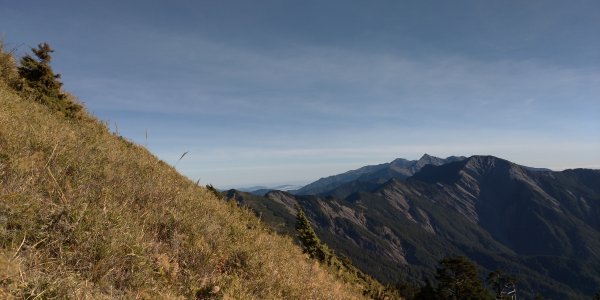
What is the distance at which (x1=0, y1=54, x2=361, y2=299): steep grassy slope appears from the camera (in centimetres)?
410

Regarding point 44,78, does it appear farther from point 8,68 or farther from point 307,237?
point 307,237

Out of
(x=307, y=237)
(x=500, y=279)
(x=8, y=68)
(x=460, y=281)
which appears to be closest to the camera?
(x=8, y=68)

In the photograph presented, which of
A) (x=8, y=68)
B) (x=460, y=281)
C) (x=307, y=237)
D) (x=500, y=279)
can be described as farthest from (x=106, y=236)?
(x=500, y=279)

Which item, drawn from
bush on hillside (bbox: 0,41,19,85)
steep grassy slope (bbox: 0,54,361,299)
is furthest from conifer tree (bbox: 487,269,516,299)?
bush on hillside (bbox: 0,41,19,85)

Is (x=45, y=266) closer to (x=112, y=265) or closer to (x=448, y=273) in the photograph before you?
(x=112, y=265)

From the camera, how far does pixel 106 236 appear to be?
16.0ft

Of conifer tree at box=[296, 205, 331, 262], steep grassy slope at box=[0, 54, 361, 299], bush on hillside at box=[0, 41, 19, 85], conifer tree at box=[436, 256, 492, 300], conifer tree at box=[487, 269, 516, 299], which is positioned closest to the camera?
steep grassy slope at box=[0, 54, 361, 299]

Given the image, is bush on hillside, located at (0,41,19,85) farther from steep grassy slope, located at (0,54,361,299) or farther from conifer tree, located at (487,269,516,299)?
conifer tree, located at (487,269,516,299)

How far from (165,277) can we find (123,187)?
8.42 ft

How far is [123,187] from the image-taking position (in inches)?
285

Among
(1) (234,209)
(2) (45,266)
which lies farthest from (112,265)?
(1) (234,209)

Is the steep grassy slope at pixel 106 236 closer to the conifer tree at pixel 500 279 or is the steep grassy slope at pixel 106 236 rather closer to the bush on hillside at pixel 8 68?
the bush on hillside at pixel 8 68

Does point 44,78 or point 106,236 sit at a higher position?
point 44,78

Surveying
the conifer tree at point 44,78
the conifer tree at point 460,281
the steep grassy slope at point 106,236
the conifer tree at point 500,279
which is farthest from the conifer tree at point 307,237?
the conifer tree at point 500,279
